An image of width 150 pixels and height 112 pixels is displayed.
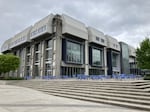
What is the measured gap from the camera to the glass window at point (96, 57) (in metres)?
45.6

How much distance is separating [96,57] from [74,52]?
934 cm

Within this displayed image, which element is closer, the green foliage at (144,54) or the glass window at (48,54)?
the green foliage at (144,54)

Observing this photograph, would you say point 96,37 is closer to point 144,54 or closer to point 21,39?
point 21,39

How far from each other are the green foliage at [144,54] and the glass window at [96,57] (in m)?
22.5

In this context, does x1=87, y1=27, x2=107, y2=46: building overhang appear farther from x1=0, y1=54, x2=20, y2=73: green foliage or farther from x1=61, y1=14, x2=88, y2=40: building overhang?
x1=0, y1=54, x2=20, y2=73: green foliage

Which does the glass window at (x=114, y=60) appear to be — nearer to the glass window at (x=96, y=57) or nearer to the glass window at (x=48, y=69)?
the glass window at (x=96, y=57)

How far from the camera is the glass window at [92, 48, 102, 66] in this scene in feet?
150

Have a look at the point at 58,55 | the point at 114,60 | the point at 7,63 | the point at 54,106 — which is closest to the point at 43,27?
the point at 58,55

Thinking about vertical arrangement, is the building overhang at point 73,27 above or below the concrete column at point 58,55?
above

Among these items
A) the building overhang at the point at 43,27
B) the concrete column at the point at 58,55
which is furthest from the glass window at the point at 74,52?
the building overhang at the point at 43,27

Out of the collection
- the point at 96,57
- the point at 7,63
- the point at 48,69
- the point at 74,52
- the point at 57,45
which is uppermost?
the point at 57,45

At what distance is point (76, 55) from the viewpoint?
133 ft

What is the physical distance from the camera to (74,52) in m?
40.1

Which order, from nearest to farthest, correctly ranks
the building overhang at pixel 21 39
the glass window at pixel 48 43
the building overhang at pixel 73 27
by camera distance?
1. the building overhang at pixel 73 27
2. the glass window at pixel 48 43
3. the building overhang at pixel 21 39
